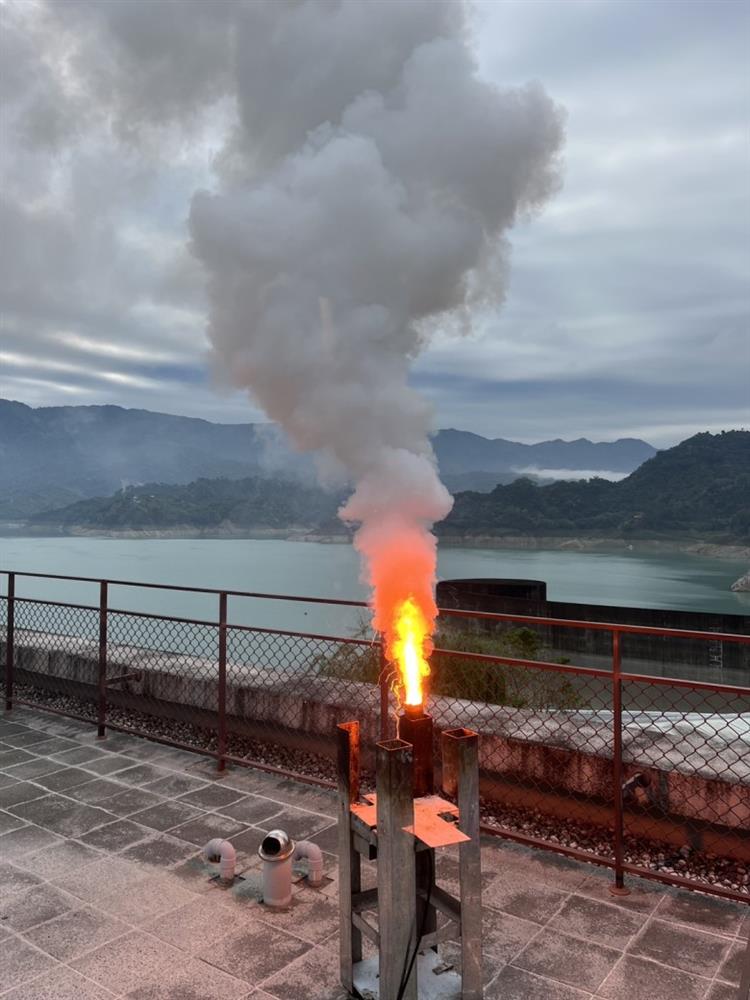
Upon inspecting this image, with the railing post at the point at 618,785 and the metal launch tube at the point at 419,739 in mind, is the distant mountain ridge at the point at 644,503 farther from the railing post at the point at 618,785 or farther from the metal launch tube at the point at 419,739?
the metal launch tube at the point at 419,739

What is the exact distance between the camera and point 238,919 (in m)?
3.56

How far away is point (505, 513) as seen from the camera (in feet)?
352

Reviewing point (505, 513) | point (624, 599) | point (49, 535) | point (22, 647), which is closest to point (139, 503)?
point (49, 535)

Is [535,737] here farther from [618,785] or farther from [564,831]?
[618,785]

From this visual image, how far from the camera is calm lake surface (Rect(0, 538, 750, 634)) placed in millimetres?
47219

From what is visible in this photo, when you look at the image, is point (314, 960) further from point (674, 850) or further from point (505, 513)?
point (505, 513)

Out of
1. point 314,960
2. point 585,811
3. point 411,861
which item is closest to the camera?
point 411,861

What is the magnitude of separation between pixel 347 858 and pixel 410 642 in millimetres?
956

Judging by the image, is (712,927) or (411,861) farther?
(712,927)

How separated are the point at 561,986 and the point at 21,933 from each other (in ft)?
Result: 8.60

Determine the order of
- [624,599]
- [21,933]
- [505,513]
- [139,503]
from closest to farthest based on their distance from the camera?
[21,933]
[624,599]
[505,513]
[139,503]

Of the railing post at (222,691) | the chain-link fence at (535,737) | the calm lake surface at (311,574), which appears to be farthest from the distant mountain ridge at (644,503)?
the railing post at (222,691)

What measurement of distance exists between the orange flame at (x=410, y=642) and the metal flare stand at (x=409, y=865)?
0.25 m

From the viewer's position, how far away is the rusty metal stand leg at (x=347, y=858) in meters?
2.94
